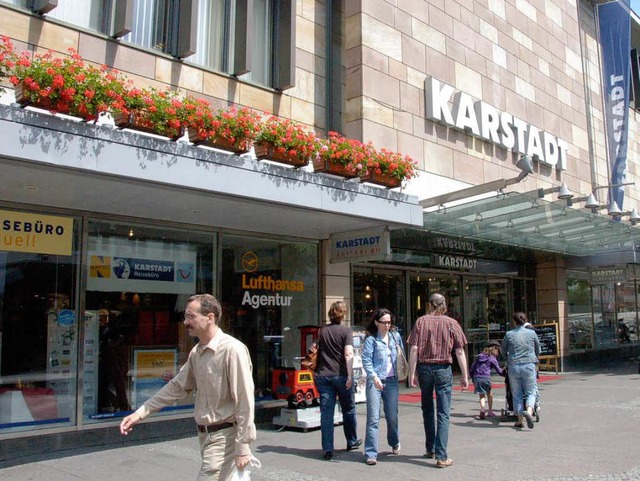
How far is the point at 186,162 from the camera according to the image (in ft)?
23.9

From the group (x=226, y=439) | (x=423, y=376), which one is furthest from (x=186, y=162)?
(x=226, y=439)

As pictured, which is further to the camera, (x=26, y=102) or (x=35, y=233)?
(x=35, y=233)

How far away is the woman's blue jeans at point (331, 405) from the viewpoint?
7.14 m

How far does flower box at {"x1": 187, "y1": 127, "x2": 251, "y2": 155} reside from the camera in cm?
749

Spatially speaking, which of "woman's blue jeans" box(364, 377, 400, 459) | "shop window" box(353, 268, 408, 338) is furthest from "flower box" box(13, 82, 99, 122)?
"shop window" box(353, 268, 408, 338)

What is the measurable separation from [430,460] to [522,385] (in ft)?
8.57

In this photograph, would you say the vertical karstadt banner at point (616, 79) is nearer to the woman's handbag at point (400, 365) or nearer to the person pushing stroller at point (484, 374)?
the person pushing stroller at point (484, 374)

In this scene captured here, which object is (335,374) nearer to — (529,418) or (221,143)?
(221,143)

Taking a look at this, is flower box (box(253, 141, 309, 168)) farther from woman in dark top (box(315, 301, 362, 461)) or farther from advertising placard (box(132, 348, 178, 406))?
advertising placard (box(132, 348, 178, 406))

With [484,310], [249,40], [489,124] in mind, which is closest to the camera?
[249,40]

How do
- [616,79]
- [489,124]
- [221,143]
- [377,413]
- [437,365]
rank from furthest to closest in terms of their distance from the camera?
[616,79] → [489,124] → [221,143] → [377,413] → [437,365]

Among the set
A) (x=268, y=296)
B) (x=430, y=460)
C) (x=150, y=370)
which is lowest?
(x=430, y=460)

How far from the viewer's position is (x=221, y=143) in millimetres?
7703

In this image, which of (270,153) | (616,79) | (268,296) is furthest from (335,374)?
(616,79)
